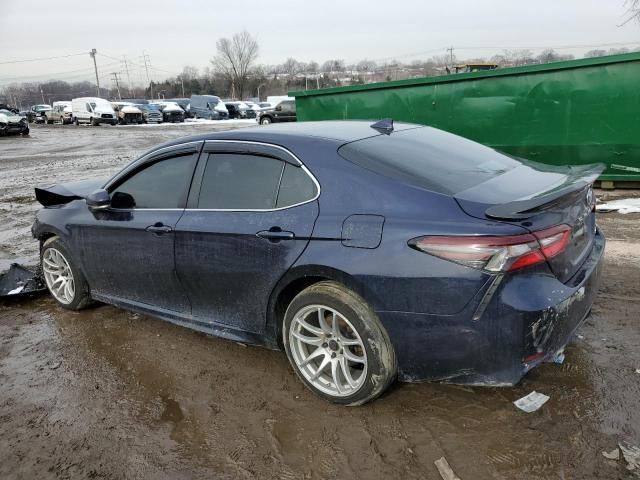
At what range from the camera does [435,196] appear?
2762mm

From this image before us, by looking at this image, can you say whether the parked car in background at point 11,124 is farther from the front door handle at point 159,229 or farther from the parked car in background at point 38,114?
the front door handle at point 159,229

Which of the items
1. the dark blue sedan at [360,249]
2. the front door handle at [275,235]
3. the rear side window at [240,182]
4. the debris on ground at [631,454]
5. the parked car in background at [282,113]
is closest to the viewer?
the debris on ground at [631,454]

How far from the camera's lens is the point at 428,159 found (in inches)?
127

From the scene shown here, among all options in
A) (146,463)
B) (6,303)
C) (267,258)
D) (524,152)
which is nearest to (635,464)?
(267,258)

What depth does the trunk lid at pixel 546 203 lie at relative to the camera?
2611mm

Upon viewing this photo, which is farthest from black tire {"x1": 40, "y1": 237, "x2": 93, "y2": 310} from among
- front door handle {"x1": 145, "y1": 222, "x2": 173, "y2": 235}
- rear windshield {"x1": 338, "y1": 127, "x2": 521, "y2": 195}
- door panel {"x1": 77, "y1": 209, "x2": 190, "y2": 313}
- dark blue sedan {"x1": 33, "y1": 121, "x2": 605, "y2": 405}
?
rear windshield {"x1": 338, "y1": 127, "x2": 521, "y2": 195}

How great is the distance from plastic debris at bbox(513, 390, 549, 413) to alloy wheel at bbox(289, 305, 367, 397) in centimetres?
90

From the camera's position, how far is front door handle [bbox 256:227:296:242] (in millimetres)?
3059

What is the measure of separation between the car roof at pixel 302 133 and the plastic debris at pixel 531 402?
1.80m

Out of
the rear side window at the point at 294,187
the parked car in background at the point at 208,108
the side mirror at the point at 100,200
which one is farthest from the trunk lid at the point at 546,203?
the parked car in background at the point at 208,108

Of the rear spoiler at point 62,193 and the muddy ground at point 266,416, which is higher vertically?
the rear spoiler at point 62,193

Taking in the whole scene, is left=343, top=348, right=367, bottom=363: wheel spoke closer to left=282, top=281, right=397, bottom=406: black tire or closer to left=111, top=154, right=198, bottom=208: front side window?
left=282, top=281, right=397, bottom=406: black tire

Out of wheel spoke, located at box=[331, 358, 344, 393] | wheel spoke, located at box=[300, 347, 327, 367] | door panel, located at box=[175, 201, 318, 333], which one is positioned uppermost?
door panel, located at box=[175, 201, 318, 333]

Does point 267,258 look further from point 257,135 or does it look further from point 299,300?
point 257,135
